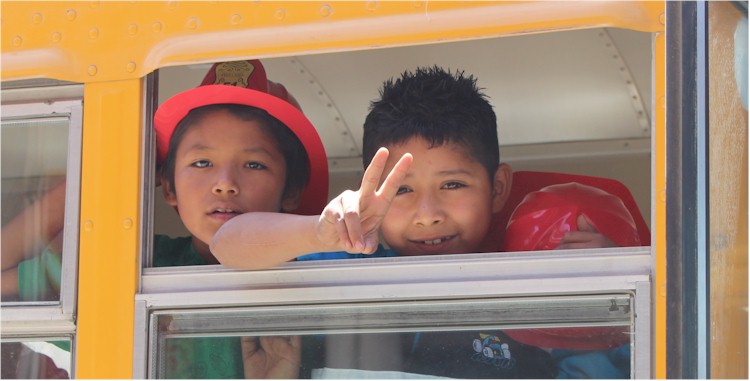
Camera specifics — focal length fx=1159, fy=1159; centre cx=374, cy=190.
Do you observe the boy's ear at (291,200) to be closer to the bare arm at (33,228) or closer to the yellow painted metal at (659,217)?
the bare arm at (33,228)

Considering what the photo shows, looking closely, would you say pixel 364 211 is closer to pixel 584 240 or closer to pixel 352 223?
pixel 352 223

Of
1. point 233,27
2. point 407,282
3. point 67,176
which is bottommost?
point 407,282

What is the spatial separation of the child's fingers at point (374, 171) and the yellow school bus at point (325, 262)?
19 centimetres

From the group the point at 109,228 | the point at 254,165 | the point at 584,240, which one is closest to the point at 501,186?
the point at 584,240

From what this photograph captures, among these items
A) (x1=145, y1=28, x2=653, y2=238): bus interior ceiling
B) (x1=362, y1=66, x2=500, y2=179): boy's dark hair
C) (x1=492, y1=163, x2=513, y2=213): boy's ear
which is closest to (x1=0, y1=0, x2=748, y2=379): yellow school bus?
(x1=362, y1=66, x2=500, y2=179): boy's dark hair

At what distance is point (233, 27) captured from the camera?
7.07ft

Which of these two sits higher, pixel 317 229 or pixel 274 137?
pixel 274 137

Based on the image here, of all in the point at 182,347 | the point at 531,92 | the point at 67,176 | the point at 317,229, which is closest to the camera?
the point at 317,229

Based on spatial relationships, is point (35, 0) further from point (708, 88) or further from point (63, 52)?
point (708, 88)

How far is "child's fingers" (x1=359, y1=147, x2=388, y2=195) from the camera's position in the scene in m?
1.80

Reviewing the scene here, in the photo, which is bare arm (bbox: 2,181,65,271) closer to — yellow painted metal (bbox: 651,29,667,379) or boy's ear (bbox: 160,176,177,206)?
boy's ear (bbox: 160,176,177,206)

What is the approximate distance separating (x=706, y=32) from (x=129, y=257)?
3.67 feet

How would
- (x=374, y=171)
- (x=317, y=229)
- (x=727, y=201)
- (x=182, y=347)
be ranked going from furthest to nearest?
(x=182, y=347) < (x=317, y=229) < (x=374, y=171) < (x=727, y=201)

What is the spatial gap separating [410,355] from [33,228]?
0.82 meters
